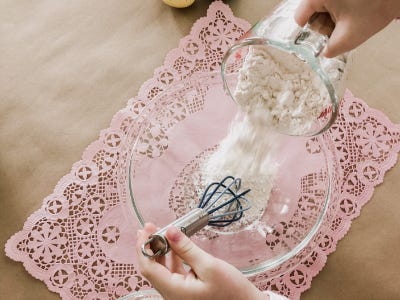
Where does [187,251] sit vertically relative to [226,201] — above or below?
above

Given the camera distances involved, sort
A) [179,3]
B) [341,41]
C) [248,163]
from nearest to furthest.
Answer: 1. [341,41]
2. [248,163]
3. [179,3]

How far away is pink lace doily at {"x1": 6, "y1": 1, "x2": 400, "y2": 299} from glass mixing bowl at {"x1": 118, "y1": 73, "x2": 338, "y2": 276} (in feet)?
0.10

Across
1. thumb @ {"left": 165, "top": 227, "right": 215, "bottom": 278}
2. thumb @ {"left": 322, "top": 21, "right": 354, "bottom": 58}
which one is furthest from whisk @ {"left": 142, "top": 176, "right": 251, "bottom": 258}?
thumb @ {"left": 322, "top": 21, "right": 354, "bottom": 58}

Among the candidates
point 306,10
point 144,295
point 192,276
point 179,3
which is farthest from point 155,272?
point 179,3

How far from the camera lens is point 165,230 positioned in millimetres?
504

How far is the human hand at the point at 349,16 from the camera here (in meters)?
0.48

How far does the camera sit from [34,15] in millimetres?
897

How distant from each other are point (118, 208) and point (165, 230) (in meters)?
0.26

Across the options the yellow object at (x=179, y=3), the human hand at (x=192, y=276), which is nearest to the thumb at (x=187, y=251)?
the human hand at (x=192, y=276)

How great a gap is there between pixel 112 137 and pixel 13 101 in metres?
0.21

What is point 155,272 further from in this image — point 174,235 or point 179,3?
point 179,3

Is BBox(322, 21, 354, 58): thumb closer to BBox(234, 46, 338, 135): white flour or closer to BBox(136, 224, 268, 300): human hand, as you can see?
BBox(234, 46, 338, 135): white flour

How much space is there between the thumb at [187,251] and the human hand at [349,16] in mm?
257

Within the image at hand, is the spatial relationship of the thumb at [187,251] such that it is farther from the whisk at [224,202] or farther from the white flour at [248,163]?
the white flour at [248,163]
